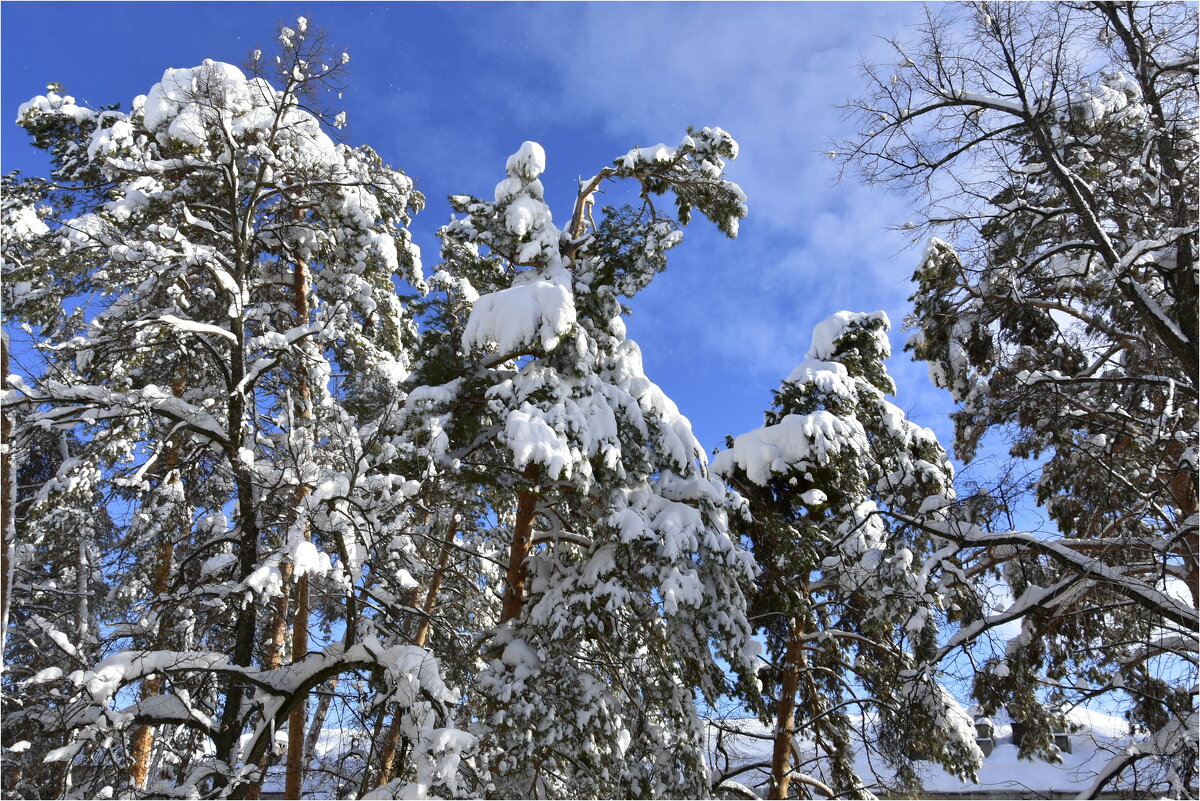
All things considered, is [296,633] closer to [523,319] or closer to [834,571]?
[523,319]

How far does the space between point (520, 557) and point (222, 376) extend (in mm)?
4603

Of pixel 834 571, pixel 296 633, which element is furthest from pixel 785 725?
pixel 296 633

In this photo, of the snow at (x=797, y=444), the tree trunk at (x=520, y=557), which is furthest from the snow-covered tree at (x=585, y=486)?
the snow at (x=797, y=444)

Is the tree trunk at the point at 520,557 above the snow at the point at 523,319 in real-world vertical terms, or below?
below

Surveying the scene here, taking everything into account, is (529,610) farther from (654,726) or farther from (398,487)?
(398,487)

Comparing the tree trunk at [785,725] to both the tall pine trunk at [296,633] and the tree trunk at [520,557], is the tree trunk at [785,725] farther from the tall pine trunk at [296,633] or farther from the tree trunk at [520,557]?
the tall pine trunk at [296,633]

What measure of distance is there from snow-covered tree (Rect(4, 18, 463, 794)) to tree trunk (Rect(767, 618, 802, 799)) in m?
6.22

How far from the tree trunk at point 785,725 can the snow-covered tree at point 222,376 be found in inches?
245

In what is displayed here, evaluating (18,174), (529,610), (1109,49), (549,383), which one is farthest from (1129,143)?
(18,174)

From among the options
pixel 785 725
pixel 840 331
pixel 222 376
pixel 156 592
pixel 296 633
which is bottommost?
pixel 785 725

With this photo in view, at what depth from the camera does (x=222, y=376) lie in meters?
9.44

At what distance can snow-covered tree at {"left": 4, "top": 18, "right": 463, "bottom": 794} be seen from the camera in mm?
6492

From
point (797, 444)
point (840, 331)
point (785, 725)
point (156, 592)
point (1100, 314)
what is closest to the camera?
point (1100, 314)

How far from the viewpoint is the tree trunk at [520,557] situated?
33.0 ft
